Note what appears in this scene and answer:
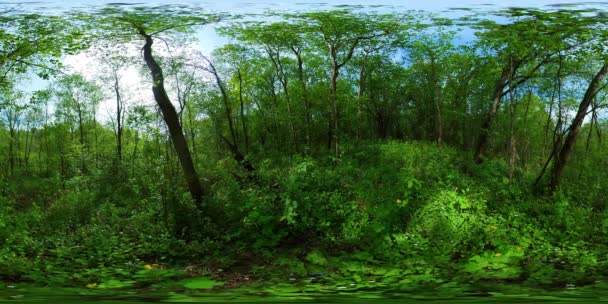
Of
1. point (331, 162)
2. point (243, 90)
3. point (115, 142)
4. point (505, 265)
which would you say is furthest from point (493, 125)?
point (115, 142)

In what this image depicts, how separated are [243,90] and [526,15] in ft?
8.02

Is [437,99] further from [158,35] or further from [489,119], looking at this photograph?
[158,35]

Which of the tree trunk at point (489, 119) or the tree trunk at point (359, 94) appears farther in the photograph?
the tree trunk at point (489, 119)

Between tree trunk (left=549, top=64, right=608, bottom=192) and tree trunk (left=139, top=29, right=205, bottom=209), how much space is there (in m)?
3.17

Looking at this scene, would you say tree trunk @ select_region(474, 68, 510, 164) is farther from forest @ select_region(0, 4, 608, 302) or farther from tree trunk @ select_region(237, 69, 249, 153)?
tree trunk @ select_region(237, 69, 249, 153)

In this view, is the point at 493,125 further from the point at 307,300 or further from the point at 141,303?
the point at 141,303

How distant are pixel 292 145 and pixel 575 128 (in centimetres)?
265

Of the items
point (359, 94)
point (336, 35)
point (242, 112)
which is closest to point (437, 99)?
point (359, 94)

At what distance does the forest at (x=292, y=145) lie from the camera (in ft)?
9.81

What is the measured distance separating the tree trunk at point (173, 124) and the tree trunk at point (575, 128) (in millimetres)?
3167

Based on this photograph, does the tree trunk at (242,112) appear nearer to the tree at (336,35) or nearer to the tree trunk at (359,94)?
the tree at (336,35)

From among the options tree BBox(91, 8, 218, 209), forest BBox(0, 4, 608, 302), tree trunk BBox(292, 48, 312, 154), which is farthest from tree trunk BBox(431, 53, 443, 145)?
tree BBox(91, 8, 218, 209)

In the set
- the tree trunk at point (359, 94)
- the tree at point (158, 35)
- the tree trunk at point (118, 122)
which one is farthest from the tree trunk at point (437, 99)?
the tree trunk at point (118, 122)

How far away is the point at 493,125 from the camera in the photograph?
3352mm
